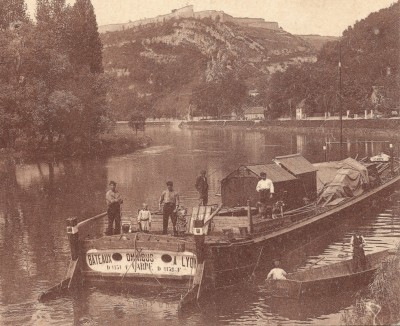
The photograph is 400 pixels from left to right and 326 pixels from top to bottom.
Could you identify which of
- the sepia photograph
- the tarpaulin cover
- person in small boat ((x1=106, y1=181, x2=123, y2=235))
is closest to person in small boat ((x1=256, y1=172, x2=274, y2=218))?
the sepia photograph

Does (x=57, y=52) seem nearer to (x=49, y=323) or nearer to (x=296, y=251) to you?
(x=296, y=251)

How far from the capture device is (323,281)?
19109mm

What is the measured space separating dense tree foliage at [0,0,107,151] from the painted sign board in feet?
160

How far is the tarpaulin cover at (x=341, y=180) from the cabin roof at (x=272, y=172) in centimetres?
468

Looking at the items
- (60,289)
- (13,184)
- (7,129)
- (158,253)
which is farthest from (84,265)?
(7,129)

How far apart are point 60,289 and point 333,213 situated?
14921 mm

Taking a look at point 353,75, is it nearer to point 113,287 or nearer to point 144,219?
point 144,219

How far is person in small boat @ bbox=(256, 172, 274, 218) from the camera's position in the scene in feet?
83.1

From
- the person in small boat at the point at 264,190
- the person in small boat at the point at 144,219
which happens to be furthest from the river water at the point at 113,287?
the person in small boat at the point at 144,219

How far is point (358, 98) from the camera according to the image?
12162 centimetres

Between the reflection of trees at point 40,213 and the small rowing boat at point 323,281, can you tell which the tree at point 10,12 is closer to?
the reflection of trees at point 40,213

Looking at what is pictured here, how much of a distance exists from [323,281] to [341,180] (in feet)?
54.2

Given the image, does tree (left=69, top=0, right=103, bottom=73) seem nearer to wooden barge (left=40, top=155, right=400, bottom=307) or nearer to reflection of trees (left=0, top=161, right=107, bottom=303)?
reflection of trees (left=0, top=161, right=107, bottom=303)

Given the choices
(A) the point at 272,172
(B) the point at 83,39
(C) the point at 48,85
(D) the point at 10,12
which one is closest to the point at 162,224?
(A) the point at 272,172
